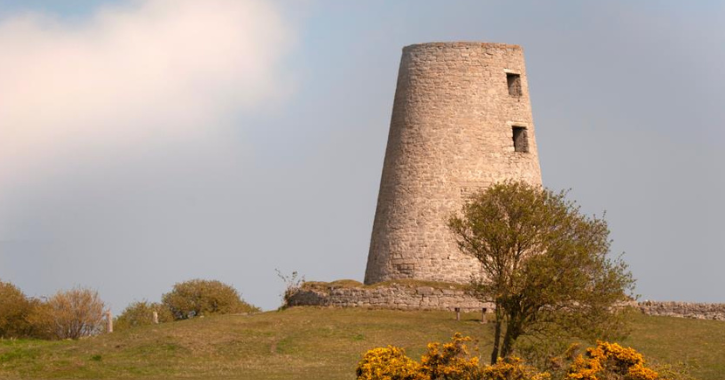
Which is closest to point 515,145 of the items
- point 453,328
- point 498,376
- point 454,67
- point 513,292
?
point 454,67

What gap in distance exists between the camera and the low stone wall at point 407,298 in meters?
32.1

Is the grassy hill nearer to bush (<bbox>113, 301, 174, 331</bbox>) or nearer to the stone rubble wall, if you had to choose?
the stone rubble wall

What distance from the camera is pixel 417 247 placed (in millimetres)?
33844

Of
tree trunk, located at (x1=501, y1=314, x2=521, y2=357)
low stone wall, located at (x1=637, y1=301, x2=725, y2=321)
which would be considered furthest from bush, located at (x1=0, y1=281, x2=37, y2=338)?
tree trunk, located at (x1=501, y1=314, x2=521, y2=357)

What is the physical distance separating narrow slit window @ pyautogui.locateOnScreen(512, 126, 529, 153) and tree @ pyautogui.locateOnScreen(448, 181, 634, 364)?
14015 mm

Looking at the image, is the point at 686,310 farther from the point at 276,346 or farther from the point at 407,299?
the point at 276,346

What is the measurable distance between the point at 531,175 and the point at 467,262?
12.7 ft

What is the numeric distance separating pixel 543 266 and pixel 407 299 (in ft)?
40.3

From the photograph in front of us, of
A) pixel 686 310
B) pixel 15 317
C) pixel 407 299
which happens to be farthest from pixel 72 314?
pixel 686 310

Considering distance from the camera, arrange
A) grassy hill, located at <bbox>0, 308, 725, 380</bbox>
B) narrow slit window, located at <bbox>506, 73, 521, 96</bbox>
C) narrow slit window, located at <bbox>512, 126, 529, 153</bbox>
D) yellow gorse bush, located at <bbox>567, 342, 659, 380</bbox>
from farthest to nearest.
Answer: narrow slit window, located at <bbox>506, 73, 521, 96</bbox>, narrow slit window, located at <bbox>512, 126, 529, 153</bbox>, grassy hill, located at <bbox>0, 308, 725, 380</bbox>, yellow gorse bush, located at <bbox>567, 342, 659, 380</bbox>

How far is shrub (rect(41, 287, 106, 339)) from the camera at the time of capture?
3709cm

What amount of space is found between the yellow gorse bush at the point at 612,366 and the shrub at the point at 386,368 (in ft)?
8.04

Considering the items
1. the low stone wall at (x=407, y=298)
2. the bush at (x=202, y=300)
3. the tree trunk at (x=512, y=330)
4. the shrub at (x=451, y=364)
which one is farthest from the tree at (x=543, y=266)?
the bush at (x=202, y=300)

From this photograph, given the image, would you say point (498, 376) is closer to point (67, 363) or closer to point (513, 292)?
point (513, 292)
